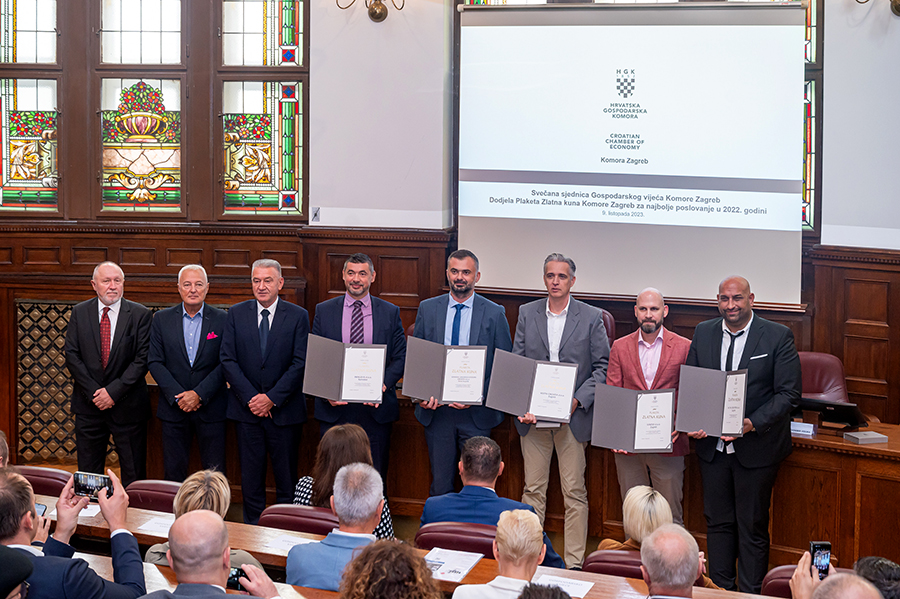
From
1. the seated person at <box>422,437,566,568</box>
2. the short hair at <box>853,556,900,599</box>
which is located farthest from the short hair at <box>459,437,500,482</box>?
the short hair at <box>853,556,900,599</box>

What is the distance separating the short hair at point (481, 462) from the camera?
11.6 feet

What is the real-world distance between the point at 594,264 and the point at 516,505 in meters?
3.01

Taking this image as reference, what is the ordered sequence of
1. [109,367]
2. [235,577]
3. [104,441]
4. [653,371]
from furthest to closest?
[104,441] < [109,367] < [653,371] < [235,577]

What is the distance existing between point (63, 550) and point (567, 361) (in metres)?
2.73

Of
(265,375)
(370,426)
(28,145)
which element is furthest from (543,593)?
(28,145)

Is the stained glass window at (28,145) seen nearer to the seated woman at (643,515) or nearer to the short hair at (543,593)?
the seated woman at (643,515)

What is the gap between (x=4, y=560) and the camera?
221cm

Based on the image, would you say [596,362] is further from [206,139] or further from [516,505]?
[206,139]

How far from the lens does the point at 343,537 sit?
291 centimetres

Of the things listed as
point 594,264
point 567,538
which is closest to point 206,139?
point 594,264

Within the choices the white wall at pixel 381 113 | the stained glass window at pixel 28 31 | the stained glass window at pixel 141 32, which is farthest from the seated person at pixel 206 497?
the stained glass window at pixel 28 31

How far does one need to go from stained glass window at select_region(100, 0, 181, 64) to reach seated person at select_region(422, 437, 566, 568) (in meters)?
4.82

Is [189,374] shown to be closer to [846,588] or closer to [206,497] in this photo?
[206,497]

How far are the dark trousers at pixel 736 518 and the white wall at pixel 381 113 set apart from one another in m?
2.88
